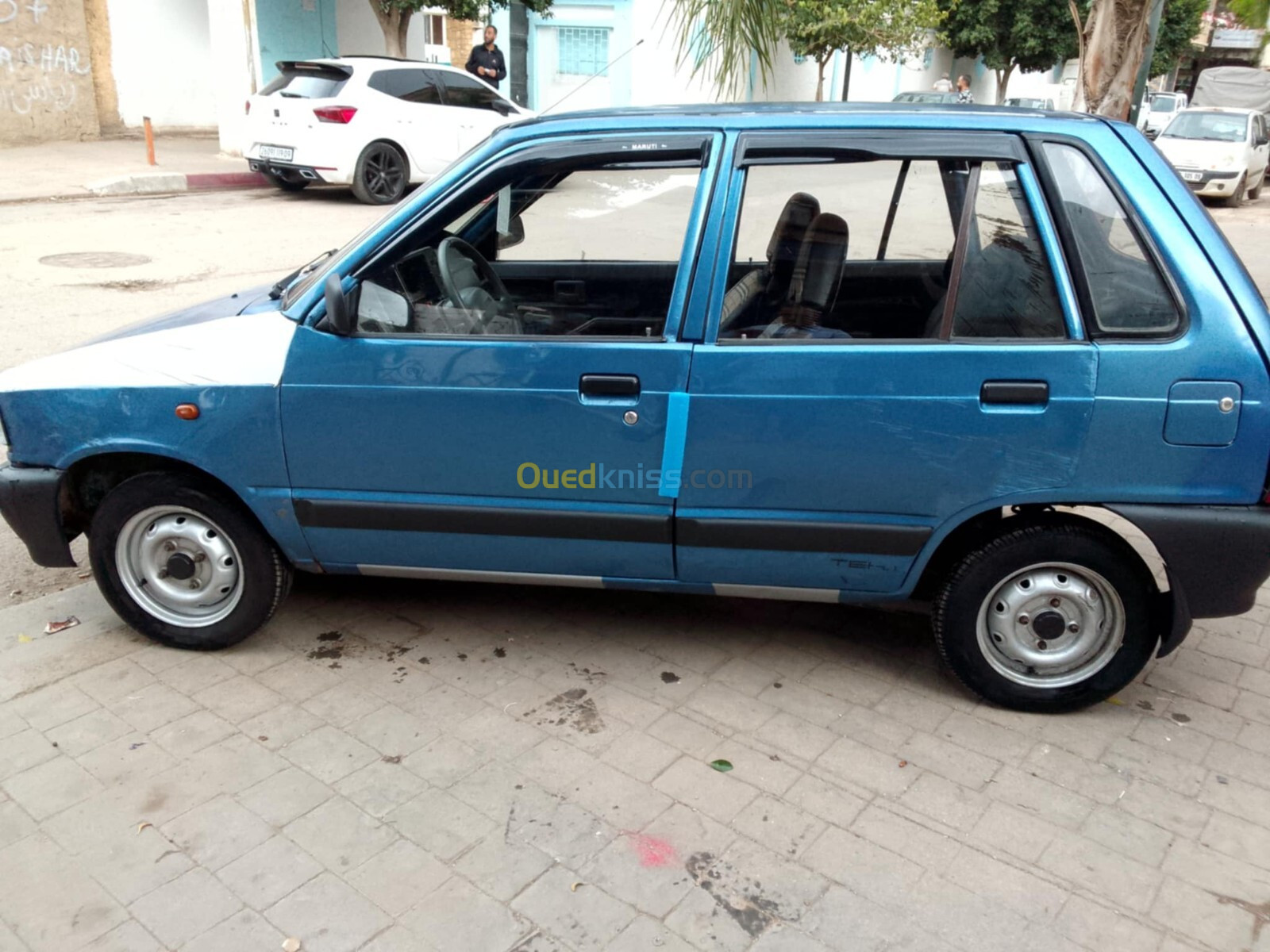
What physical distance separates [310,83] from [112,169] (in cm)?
437

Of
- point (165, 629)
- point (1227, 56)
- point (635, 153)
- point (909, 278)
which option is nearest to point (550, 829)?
point (165, 629)

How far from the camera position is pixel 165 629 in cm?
375

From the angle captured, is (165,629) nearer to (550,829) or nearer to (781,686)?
(550,829)

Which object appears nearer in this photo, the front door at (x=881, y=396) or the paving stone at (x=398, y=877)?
the paving stone at (x=398, y=877)

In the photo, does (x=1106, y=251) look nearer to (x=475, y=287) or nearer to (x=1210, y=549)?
(x=1210, y=549)

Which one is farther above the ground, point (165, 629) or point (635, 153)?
point (635, 153)

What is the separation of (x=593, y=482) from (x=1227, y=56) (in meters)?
53.8

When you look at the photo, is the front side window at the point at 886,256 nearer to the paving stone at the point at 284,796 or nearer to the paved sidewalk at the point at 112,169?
the paving stone at the point at 284,796

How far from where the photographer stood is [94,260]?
10.2 meters

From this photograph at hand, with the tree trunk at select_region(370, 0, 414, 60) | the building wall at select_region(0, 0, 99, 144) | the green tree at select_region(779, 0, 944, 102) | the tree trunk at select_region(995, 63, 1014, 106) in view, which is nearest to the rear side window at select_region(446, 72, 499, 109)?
the tree trunk at select_region(370, 0, 414, 60)

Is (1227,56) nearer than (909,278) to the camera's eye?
No

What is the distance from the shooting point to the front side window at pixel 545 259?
11.2ft

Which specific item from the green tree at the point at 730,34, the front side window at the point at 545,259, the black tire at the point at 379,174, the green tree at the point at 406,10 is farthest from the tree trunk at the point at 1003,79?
the front side window at the point at 545,259

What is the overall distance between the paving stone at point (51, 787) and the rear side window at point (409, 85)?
40.0ft
